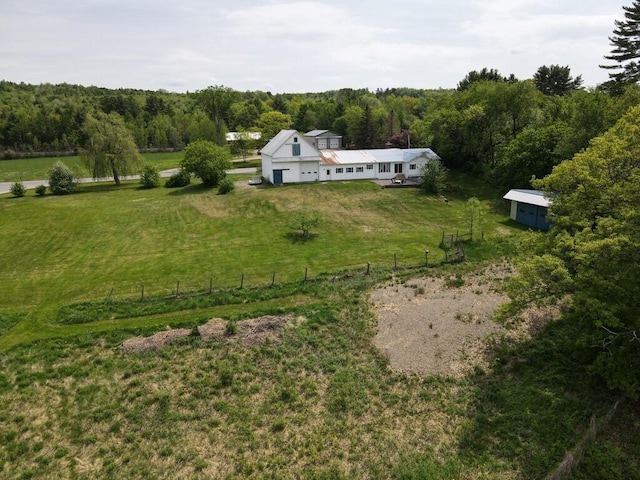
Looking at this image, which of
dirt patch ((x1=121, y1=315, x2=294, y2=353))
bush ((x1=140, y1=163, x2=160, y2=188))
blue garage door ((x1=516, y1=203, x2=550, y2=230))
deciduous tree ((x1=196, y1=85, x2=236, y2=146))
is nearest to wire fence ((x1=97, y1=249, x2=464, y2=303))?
dirt patch ((x1=121, y1=315, x2=294, y2=353))

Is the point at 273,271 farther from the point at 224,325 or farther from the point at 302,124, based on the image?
the point at 302,124

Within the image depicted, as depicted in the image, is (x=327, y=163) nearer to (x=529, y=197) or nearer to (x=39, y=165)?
(x=529, y=197)

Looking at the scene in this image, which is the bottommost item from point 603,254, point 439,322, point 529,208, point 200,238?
point 439,322

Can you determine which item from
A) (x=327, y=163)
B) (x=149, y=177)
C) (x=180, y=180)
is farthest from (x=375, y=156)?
(x=149, y=177)

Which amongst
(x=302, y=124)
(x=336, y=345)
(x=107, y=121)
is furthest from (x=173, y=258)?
(x=302, y=124)

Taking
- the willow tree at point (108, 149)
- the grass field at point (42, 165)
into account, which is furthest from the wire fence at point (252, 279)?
the grass field at point (42, 165)

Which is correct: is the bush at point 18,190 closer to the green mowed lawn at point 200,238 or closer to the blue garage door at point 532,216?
the green mowed lawn at point 200,238

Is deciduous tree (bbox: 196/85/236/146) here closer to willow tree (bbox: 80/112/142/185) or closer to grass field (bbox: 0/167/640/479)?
willow tree (bbox: 80/112/142/185)
